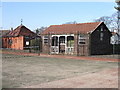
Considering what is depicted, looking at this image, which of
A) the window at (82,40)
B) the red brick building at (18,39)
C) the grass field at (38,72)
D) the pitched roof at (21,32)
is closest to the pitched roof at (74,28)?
the window at (82,40)

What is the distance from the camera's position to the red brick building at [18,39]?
3706 centimetres

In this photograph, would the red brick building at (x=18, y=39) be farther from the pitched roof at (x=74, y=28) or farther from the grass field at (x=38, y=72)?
the grass field at (x=38, y=72)

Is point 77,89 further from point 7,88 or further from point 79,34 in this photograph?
point 79,34

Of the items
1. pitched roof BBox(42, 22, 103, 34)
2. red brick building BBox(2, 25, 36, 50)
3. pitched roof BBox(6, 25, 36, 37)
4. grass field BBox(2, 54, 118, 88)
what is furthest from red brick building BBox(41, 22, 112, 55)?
grass field BBox(2, 54, 118, 88)

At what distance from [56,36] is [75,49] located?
13.9ft

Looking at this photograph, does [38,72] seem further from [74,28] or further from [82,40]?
[74,28]

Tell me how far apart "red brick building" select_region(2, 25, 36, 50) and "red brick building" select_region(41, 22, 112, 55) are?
611cm

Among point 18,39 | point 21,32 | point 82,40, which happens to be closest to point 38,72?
point 82,40

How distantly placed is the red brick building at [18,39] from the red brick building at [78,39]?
20.1ft

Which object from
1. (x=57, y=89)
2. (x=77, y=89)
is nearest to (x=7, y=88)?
(x=57, y=89)

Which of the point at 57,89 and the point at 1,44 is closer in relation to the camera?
the point at 57,89

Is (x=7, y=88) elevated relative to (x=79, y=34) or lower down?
lower down

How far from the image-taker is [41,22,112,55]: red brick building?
26188 millimetres

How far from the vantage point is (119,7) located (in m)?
27.7
